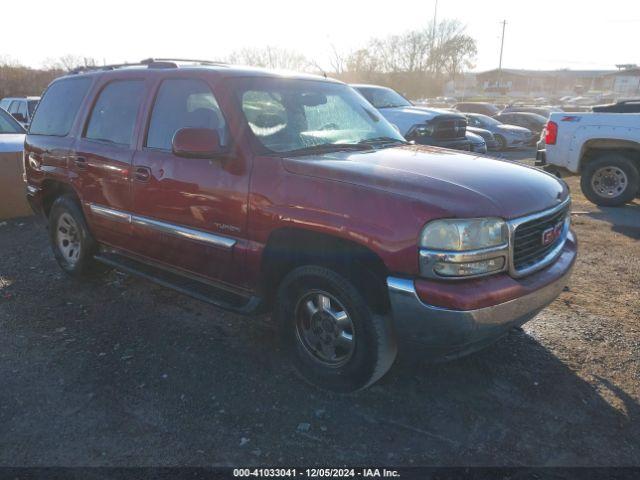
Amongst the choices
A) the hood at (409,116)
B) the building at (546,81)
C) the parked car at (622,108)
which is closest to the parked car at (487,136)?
the hood at (409,116)

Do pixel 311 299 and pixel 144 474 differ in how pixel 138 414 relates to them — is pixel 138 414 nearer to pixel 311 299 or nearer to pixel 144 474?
pixel 144 474

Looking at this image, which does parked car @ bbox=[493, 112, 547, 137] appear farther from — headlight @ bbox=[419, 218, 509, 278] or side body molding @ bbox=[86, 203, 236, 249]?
headlight @ bbox=[419, 218, 509, 278]

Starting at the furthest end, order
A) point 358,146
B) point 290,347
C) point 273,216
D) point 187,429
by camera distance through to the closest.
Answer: point 358,146 < point 290,347 < point 273,216 < point 187,429

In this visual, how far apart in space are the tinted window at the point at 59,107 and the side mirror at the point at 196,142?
6.90 feet

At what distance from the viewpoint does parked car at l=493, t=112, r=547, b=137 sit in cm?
2092

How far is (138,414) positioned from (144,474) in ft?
1.73

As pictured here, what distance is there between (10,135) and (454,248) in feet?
26.3

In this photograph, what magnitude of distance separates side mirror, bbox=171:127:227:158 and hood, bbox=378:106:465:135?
23.0 ft

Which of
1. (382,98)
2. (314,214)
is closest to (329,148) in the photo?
(314,214)

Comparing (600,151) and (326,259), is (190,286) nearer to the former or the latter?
(326,259)

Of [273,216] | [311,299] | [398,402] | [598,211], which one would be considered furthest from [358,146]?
[598,211]

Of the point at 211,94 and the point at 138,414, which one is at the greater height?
the point at 211,94

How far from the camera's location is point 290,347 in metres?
3.33

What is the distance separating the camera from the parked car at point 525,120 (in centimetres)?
2092
